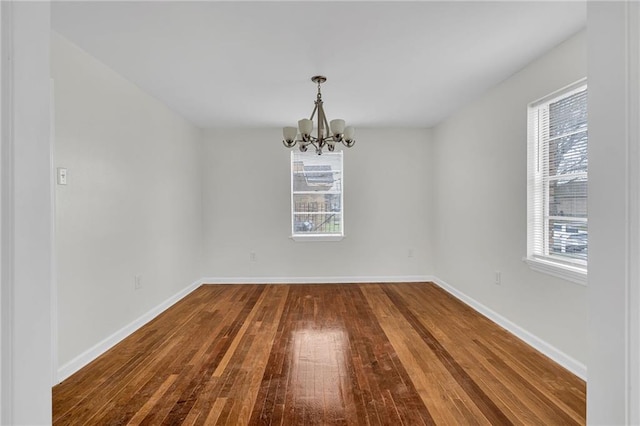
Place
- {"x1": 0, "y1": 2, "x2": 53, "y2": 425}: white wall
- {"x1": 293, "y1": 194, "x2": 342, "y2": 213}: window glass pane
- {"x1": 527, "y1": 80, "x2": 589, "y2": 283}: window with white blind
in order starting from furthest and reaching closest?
{"x1": 293, "y1": 194, "x2": 342, "y2": 213}: window glass pane
{"x1": 527, "y1": 80, "x2": 589, "y2": 283}: window with white blind
{"x1": 0, "y1": 2, "x2": 53, "y2": 425}: white wall

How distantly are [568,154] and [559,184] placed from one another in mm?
248

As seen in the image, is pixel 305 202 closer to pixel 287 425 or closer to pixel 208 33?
pixel 208 33

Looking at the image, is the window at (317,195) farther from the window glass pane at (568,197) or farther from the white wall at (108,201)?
the window glass pane at (568,197)

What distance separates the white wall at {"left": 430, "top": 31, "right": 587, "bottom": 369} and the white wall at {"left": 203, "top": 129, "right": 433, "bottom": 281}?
480mm

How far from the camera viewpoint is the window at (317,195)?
5.21 m

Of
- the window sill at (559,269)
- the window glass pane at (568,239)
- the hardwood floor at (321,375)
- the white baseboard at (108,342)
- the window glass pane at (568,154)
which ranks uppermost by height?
the window glass pane at (568,154)

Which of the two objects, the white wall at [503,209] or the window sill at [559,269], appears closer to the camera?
the window sill at [559,269]

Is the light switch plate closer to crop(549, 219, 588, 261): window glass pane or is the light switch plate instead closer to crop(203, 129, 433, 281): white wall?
crop(203, 129, 433, 281): white wall

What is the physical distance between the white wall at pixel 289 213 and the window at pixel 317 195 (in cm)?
13

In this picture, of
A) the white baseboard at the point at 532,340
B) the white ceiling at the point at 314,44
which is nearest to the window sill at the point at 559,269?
the white baseboard at the point at 532,340

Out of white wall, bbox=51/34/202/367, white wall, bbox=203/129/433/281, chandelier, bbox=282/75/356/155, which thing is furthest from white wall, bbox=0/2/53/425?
white wall, bbox=203/129/433/281

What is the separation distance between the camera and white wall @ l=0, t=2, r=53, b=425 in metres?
0.51

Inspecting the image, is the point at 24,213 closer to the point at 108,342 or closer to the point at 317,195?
the point at 108,342

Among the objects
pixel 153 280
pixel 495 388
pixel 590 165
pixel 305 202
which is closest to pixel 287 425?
pixel 495 388
